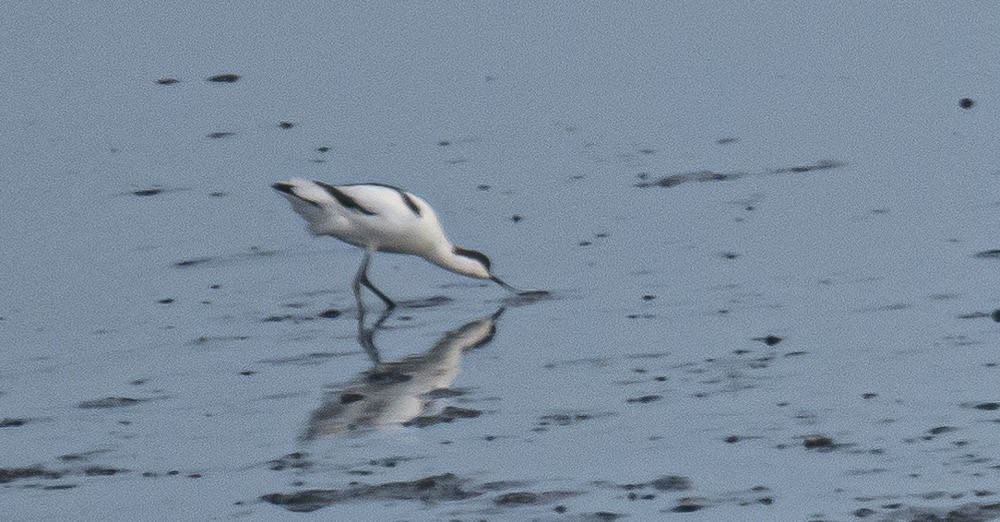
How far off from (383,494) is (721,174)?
23.9 ft

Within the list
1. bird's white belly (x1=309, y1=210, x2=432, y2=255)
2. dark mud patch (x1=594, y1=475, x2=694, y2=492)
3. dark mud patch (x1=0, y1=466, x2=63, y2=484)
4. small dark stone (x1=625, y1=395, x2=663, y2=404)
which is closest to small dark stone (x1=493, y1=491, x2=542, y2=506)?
dark mud patch (x1=594, y1=475, x2=694, y2=492)

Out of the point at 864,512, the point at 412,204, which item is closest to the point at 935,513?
the point at 864,512

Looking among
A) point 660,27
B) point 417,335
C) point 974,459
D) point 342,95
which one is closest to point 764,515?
point 974,459

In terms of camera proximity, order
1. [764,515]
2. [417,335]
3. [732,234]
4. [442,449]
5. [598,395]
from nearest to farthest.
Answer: [764,515], [442,449], [598,395], [417,335], [732,234]

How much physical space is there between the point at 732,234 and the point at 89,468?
542 centimetres

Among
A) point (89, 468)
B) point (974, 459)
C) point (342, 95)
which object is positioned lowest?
point (342, 95)

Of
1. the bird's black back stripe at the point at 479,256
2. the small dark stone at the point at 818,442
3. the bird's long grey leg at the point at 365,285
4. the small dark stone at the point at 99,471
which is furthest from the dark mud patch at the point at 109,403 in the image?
the small dark stone at the point at 818,442

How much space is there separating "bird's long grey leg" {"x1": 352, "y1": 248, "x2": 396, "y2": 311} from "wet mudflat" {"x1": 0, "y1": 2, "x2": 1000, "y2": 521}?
21cm

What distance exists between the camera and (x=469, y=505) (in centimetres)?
874

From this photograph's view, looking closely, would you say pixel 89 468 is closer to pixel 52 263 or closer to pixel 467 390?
pixel 467 390

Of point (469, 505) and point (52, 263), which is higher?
point (469, 505)

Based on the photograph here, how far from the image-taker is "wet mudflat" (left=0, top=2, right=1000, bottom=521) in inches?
365

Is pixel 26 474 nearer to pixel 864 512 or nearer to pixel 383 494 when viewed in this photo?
pixel 383 494

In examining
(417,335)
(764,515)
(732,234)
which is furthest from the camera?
(732,234)
